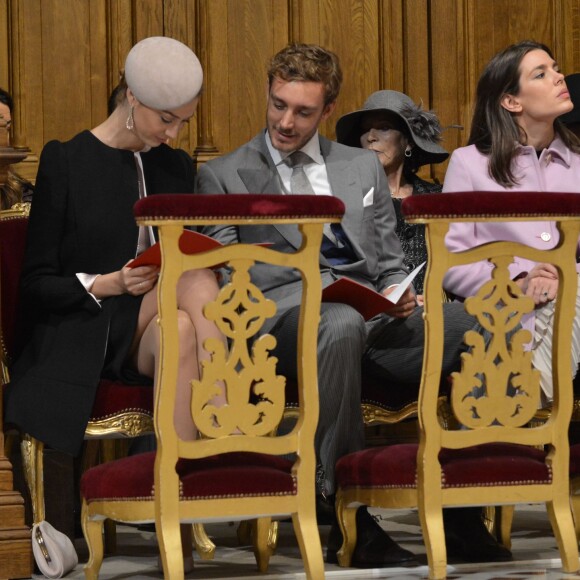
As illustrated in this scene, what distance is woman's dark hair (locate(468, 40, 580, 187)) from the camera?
13.5ft

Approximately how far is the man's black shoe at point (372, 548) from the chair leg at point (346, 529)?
0.02 meters

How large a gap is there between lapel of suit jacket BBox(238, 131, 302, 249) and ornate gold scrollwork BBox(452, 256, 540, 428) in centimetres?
76

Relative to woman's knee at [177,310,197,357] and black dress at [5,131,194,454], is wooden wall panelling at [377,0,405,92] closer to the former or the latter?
black dress at [5,131,194,454]

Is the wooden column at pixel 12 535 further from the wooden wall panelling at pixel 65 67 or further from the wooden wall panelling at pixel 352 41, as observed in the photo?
the wooden wall panelling at pixel 352 41

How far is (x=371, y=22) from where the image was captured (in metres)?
5.50

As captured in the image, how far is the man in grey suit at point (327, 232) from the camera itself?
3.56 meters

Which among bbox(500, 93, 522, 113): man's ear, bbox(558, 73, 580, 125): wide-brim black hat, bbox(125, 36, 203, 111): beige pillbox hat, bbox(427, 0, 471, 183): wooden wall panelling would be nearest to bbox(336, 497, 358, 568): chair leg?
bbox(125, 36, 203, 111): beige pillbox hat

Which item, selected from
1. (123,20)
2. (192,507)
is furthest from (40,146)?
(192,507)

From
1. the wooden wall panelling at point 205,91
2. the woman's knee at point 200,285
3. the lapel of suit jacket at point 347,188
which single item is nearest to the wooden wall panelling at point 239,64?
the wooden wall panelling at point 205,91

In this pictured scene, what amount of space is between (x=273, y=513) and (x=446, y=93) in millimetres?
2901

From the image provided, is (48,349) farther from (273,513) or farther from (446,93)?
(446,93)

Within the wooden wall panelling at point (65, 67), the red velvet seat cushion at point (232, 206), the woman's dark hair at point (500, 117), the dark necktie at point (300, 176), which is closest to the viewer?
the red velvet seat cushion at point (232, 206)

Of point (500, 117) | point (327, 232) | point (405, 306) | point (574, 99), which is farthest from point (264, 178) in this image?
point (574, 99)

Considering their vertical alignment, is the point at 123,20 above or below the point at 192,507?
above
